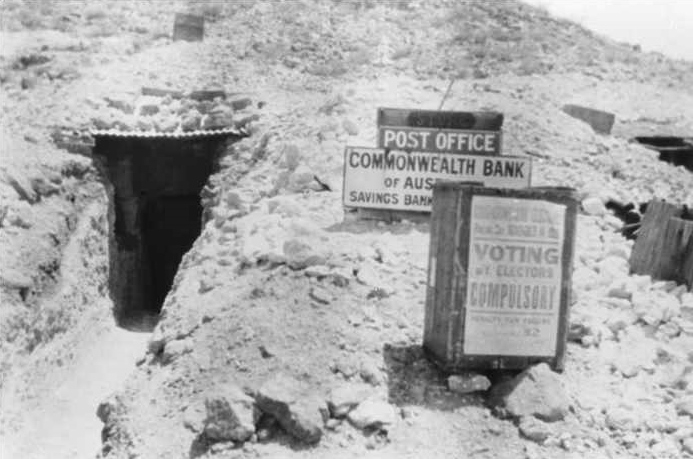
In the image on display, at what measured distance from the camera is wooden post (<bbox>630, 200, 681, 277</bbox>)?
7.96 meters

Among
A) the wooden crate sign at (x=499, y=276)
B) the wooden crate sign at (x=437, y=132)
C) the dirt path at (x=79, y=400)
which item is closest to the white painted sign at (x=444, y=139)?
the wooden crate sign at (x=437, y=132)

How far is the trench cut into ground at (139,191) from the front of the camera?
39.2 feet

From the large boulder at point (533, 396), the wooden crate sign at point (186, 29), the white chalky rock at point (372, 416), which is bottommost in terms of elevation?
the white chalky rock at point (372, 416)

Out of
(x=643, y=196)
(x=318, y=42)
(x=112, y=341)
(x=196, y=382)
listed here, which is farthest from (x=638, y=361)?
(x=318, y=42)

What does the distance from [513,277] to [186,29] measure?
10.5m

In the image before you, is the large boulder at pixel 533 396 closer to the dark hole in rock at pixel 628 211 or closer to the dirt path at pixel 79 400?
the dark hole in rock at pixel 628 211

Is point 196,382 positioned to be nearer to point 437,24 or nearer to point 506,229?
point 506,229

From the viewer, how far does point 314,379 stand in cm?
Result: 600

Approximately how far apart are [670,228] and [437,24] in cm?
1046

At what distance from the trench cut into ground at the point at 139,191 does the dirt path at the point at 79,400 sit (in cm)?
102

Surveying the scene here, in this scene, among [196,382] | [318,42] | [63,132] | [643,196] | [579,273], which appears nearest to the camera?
[196,382]

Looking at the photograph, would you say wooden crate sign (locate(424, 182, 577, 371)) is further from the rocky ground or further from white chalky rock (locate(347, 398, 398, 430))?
white chalky rock (locate(347, 398, 398, 430))

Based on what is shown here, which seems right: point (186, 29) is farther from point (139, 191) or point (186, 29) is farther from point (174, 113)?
point (139, 191)

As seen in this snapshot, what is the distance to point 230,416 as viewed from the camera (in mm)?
5578
